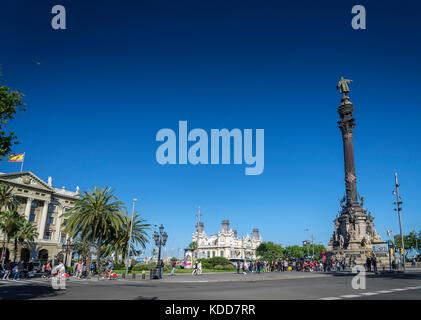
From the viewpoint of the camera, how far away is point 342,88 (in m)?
49.2

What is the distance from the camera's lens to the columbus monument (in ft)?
129

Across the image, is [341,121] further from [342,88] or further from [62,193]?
[62,193]

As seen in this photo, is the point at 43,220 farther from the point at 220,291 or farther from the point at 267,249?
the point at 267,249

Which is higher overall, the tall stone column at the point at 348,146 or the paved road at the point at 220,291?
the tall stone column at the point at 348,146

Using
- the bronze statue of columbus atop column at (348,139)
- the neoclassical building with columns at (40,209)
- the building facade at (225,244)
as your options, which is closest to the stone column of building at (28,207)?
the neoclassical building with columns at (40,209)

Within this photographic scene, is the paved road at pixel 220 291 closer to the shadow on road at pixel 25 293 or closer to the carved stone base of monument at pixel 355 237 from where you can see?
the shadow on road at pixel 25 293

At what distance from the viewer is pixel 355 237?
131 ft

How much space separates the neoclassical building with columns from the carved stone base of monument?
1904 inches

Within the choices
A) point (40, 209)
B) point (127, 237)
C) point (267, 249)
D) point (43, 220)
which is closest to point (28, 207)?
point (40, 209)

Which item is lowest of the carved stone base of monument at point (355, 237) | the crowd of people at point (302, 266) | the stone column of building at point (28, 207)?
the crowd of people at point (302, 266)

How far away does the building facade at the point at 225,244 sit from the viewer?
14975 cm
